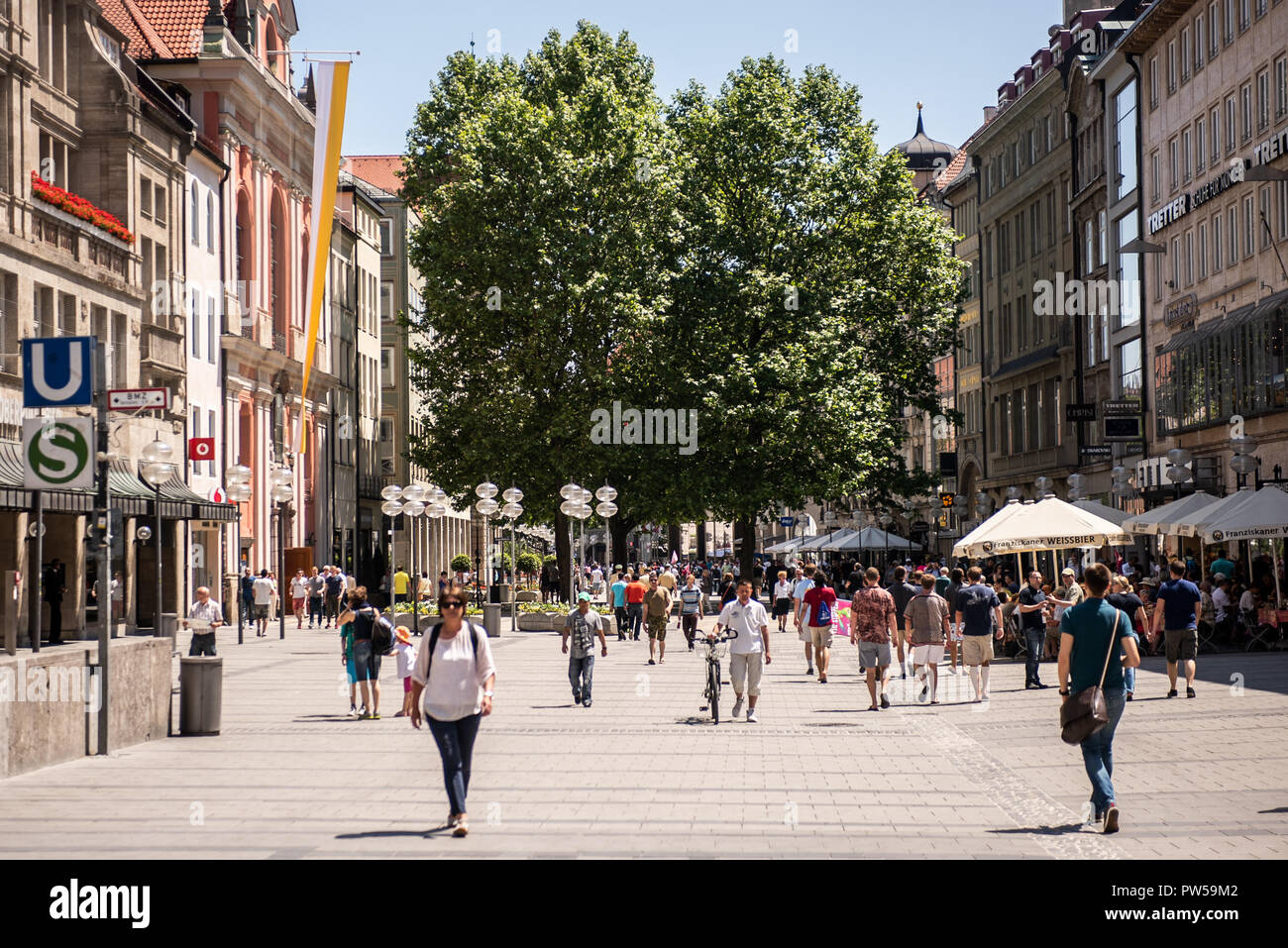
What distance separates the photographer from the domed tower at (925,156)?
111438 mm

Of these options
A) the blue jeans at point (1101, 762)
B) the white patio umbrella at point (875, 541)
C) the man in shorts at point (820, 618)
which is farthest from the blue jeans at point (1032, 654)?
the white patio umbrella at point (875, 541)

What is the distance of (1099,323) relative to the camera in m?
64.8

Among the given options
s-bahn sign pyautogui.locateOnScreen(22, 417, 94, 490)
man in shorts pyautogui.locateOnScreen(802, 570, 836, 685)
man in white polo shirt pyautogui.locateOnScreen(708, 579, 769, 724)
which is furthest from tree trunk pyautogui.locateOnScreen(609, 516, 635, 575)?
s-bahn sign pyautogui.locateOnScreen(22, 417, 94, 490)

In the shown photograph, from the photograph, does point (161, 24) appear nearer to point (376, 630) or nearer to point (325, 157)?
point (325, 157)

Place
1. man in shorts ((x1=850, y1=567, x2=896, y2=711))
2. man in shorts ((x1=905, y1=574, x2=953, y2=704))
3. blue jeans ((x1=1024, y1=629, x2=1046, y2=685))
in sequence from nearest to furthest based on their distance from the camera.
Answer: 1. man in shorts ((x1=850, y1=567, x2=896, y2=711))
2. man in shorts ((x1=905, y1=574, x2=953, y2=704))
3. blue jeans ((x1=1024, y1=629, x2=1046, y2=685))

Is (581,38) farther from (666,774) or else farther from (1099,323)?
(666,774)

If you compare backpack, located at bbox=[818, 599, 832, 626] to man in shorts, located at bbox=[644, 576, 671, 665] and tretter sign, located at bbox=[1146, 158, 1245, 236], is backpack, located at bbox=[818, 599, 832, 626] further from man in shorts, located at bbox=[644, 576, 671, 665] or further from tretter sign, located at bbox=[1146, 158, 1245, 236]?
tretter sign, located at bbox=[1146, 158, 1245, 236]

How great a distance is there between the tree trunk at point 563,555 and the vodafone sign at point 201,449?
10789 millimetres

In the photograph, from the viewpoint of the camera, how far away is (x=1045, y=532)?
3147cm

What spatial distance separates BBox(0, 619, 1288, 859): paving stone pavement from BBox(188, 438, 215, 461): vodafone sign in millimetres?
23559

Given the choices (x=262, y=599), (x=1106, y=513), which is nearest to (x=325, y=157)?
(x=262, y=599)

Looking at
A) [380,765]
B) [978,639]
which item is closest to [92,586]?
[978,639]

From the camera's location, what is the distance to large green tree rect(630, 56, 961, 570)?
171ft

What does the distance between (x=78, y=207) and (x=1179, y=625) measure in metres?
26.6
